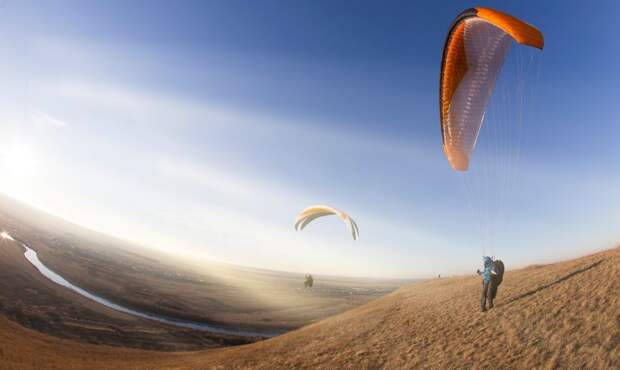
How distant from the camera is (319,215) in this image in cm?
3297

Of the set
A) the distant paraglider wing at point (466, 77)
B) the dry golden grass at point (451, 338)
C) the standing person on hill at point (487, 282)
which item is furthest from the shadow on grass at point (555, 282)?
the distant paraglider wing at point (466, 77)

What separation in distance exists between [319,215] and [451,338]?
2199cm

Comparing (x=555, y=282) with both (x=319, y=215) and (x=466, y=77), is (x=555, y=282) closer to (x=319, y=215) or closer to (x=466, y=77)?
(x=466, y=77)

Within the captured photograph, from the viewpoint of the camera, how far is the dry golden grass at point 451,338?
9008 mm

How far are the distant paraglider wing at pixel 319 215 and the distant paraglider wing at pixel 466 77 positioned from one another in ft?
51.8

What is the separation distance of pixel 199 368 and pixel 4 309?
736 inches

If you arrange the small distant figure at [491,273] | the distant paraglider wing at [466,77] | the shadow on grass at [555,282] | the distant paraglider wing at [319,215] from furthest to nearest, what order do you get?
1. the distant paraglider wing at [319,215]
2. the shadow on grass at [555,282]
3. the small distant figure at [491,273]
4. the distant paraglider wing at [466,77]

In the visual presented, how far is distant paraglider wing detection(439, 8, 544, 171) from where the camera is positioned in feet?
35.6

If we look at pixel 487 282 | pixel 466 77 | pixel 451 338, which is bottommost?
pixel 451 338

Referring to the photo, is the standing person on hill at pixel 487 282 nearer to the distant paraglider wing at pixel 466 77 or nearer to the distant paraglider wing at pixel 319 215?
the distant paraglider wing at pixel 466 77

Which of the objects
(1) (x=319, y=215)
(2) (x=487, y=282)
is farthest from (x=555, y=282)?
(1) (x=319, y=215)

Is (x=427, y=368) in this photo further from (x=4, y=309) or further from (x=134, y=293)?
(x=134, y=293)

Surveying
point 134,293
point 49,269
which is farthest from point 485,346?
point 49,269

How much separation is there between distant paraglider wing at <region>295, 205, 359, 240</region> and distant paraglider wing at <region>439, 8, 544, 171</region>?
15.8 metres
